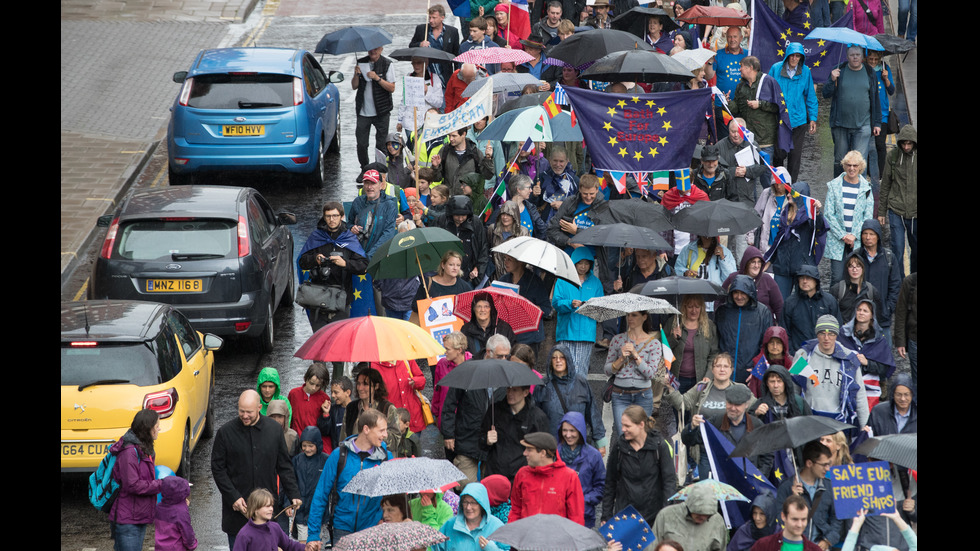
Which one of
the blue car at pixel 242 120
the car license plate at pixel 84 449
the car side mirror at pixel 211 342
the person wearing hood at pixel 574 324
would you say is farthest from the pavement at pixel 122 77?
the person wearing hood at pixel 574 324

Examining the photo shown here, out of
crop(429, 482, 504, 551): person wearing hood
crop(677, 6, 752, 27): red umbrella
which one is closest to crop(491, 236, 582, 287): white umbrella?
crop(429, 482, 504, 551): person wearing hood

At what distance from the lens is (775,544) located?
29.3 feet

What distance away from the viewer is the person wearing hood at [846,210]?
14.8 metres

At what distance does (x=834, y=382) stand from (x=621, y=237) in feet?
8.47

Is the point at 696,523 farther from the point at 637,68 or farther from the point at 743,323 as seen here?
the point at 637,68

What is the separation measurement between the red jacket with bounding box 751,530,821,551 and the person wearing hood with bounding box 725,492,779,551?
0.40m

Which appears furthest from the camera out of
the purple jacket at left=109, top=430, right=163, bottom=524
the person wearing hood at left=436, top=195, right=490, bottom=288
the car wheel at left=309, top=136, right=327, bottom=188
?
the car wheel at left=309, top=136, right=327, bottom=188

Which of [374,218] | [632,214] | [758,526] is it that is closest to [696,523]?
[758,526]

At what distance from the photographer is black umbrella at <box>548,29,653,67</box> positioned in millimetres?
18328

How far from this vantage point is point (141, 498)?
390 inches

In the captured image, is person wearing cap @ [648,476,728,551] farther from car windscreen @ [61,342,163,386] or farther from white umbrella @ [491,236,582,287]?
car windscreen @ [61,342,163,386]

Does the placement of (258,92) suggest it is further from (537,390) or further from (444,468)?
(444,468)

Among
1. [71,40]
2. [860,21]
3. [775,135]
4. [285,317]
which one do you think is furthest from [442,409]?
[71,40]

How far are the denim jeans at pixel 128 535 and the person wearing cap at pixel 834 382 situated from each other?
18.3 ft
